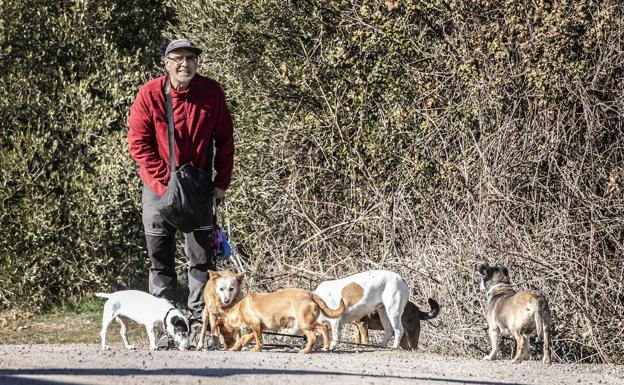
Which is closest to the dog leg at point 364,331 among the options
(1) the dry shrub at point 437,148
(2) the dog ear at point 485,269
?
(1) the dry shrub at point 437,148

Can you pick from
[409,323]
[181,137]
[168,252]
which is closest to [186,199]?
[181,137]

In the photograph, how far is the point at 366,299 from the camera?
36.1ft

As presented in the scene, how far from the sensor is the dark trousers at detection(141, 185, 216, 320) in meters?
10.6

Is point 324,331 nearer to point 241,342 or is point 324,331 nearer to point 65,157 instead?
point 241,342

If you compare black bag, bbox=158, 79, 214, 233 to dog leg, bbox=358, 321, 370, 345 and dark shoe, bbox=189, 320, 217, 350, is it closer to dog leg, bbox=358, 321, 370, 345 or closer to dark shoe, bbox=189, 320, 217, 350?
dark shoe, bbox=189, 320, 217, 350

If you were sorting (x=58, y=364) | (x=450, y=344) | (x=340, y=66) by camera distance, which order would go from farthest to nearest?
(x=340, y=66) < (x=450, y=344) < (x=58, y=364)

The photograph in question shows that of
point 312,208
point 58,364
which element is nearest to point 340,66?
point 312,208

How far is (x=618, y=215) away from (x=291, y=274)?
3.56 meters

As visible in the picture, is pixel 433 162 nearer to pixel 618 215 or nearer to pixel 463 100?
pixel 463 100

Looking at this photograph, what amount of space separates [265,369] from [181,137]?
269 cm

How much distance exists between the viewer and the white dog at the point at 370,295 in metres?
11.0

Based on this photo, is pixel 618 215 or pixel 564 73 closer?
pixel 618 215

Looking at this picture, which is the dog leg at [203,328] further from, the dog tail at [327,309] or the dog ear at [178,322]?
the dog tail at [327,309]

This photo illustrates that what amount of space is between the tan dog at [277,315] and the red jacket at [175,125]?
126 cm
